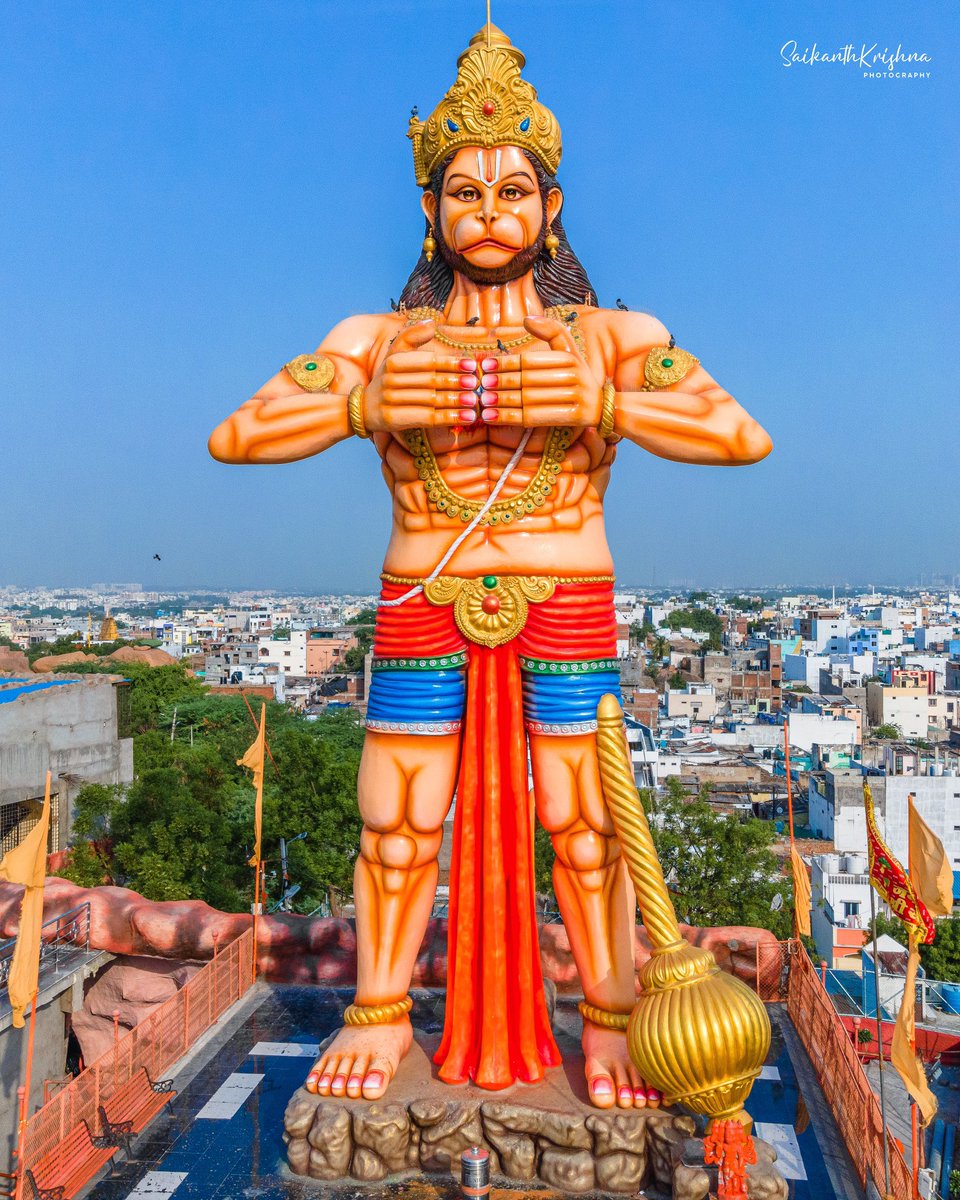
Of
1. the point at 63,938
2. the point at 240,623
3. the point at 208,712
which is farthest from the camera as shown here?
the point at 240,623

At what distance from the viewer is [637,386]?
5.91 meters

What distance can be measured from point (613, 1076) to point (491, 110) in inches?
198

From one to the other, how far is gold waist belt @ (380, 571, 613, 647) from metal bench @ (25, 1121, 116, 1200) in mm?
3281

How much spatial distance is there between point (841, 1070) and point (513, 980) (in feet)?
6.84

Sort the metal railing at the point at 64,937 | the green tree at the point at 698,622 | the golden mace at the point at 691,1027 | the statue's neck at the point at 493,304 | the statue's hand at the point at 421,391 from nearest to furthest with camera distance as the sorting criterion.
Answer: the golden mace at the point at 691,1027 < the statue's hand at the point at 421,391 < the statue's neck at the point at 493,304 < the metal railing at the point at 64,937 < the green tree at the point at 698,622

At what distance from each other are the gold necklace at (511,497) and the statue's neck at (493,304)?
2.52ft

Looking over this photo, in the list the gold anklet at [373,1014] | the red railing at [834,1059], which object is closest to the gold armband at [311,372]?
the gold anklet at [373,1014]

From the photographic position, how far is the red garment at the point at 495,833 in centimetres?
586

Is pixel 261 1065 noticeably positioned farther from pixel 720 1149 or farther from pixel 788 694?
pixel 788 694

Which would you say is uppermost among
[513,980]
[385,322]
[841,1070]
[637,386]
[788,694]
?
[385,322]

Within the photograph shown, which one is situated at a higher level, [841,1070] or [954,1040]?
[841,1070]

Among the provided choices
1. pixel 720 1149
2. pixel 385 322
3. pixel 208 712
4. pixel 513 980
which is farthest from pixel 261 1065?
pixel 208 712

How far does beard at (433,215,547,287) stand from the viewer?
599cm

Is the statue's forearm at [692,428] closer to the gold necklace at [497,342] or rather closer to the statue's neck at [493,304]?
the gold necklace at [497,342]
